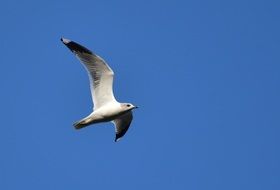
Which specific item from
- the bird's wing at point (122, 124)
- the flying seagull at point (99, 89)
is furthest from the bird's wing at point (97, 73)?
the bird's wing at point (122, 124)

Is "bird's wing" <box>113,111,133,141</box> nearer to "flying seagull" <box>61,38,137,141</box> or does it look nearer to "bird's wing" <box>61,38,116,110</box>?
"flying seagull" <box>61,38,137,141</box>

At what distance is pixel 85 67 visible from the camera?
87.5 feet

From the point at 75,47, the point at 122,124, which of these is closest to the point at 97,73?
the point at 75,47

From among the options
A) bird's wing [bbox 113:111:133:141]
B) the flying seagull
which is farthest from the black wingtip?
bird's wing [bbox 113:111:133:141]

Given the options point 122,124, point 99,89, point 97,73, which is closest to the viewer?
point 97,73

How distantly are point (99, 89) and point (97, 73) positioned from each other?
0.49 m

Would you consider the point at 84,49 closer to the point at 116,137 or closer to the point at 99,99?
the point at 99,99

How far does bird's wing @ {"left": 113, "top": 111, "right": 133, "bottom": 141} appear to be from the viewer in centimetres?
2847

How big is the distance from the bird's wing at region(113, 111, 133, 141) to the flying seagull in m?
1.23

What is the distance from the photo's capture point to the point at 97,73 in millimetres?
26797

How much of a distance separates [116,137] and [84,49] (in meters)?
3.75

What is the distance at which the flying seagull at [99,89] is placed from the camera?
26453 millimetres

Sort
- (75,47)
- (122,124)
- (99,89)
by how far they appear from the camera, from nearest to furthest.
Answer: (75,47) → (99,89) → (122,124)

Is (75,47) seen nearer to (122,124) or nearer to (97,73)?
(97,73)
